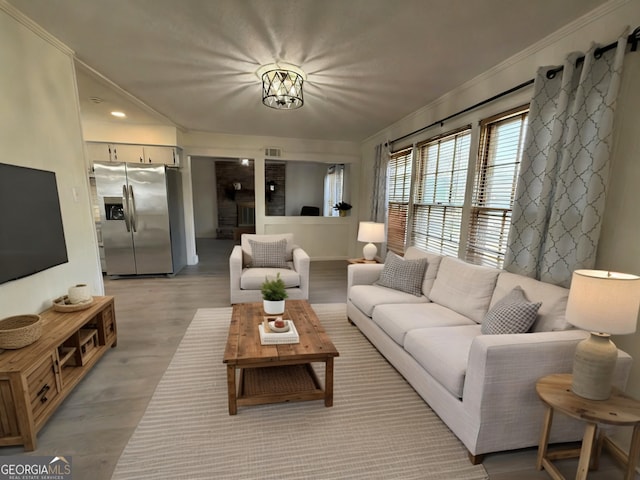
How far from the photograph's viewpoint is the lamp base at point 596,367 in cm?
128

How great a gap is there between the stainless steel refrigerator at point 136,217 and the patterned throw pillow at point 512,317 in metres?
4.70

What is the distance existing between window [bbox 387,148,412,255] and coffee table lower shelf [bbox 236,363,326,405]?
8.90 ft

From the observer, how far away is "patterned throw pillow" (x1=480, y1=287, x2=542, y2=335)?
67.0 inches

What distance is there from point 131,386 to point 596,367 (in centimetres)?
278

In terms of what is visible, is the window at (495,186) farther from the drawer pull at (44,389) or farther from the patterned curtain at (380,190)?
the drawer pull at (44,389)

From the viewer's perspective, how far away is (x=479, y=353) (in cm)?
143

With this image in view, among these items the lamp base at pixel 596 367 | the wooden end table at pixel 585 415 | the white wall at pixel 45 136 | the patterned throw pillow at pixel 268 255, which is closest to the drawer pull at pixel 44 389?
the white wall at pixel 45 136

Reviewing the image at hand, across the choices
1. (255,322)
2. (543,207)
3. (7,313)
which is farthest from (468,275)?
(7,313)

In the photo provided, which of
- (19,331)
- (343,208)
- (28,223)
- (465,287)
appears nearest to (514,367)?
(465,287)

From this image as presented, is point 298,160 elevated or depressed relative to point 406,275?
elevated

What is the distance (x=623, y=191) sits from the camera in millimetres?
1683

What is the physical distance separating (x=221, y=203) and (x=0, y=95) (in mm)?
7556

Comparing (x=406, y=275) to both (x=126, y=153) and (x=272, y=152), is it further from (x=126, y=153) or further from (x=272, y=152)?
(x=126, y=153)

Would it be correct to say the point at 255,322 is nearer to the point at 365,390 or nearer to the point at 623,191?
the point at 365,390
